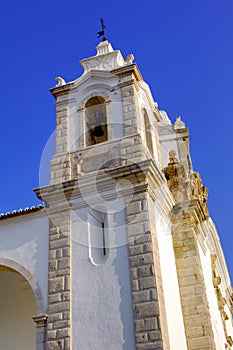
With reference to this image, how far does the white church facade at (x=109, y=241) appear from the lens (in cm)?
833

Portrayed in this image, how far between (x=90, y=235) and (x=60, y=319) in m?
1.68

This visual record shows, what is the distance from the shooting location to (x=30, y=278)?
9398 millimetres

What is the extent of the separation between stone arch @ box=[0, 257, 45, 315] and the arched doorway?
216cm

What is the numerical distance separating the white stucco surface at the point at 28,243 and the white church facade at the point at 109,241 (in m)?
0.02

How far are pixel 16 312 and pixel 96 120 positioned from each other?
537 cm

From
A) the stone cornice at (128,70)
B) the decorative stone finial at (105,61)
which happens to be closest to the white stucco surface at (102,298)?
the stone cornice at (128,70)

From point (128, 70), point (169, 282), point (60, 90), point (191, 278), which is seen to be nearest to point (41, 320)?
point (169, 282)

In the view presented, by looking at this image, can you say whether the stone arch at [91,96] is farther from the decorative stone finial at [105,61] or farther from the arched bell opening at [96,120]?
the decorative stone finial at [105,61]

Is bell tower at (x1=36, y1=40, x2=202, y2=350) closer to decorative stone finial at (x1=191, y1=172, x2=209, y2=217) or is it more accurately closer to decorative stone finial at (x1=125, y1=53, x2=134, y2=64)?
decorative stone finial at (x1=125, y1=53, x2=134, y2=64)

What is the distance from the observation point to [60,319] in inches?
337

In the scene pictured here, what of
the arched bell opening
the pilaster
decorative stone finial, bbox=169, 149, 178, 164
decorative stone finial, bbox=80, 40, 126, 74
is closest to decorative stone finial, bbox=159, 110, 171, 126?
decorative stone finial, bbox=169, 149, 178, 164

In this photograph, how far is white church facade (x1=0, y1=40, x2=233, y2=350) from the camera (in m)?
8.33

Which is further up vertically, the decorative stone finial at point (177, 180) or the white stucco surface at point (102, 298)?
the decorative stone finial at point (177, 180)

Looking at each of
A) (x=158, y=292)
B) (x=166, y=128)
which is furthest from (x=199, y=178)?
(x=158, y=292)
